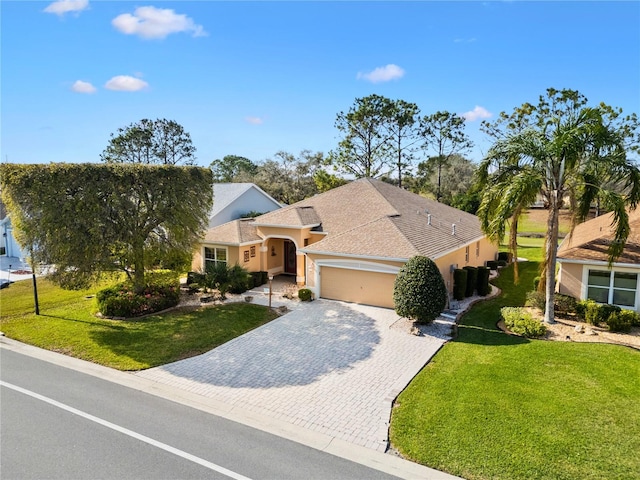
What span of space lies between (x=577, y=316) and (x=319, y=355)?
36.5ft

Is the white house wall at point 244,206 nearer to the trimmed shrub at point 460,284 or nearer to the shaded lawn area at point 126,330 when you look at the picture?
the shaded lawn area at point 126,330

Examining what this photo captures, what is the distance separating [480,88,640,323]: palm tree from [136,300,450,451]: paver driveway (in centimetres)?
552

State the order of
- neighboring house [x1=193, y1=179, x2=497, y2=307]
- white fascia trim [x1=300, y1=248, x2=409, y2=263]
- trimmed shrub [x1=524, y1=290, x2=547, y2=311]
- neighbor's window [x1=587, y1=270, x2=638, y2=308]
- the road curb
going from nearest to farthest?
the road curb
neighbor's window [x1=587, y1=270, x2=638, y2=308]
trimmed shrub [x1=524, y1=290, x2=547, y2=311]
white fascia trim [x1=300, y1=248, x2=409, y2=263]
neighboring house [x1=193, y1=179, x2=497, y2=307]

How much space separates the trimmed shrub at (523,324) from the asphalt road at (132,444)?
9.84 metres

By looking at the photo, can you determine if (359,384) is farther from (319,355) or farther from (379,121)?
(379,121)

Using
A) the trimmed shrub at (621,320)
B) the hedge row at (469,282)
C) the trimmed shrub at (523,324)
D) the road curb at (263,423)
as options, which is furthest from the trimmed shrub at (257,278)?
the trimmed shrub at (621,320)

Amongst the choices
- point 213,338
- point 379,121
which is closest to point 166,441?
point 213,338

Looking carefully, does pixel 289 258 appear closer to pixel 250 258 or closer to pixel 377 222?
pixel 250 258

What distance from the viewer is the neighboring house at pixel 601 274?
16.0m

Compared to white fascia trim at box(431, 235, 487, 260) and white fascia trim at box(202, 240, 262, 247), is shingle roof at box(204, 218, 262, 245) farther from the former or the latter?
white fascia trim at box(431, 235, 487, 260)

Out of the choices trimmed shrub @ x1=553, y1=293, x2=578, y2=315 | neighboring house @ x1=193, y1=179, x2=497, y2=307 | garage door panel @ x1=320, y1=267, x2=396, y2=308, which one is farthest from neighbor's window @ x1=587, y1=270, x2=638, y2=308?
garage door panel @ x1=320, y1=267, x2=396, y2=308

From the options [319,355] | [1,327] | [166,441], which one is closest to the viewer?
[166,441]

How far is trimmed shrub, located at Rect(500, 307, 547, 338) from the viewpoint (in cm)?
1492

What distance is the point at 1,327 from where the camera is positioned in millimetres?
17344
